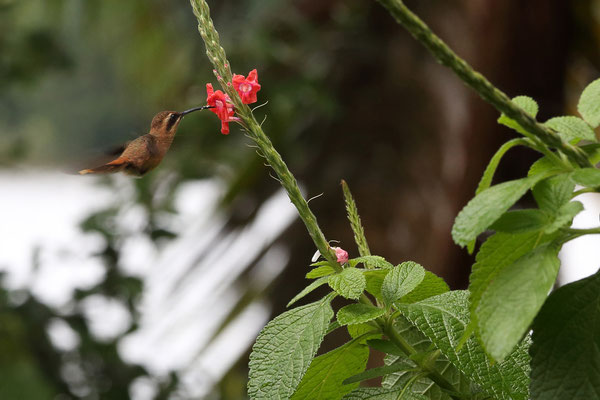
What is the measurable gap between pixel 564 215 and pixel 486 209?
0.02 metres

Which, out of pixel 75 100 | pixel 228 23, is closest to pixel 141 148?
pixel 228 23

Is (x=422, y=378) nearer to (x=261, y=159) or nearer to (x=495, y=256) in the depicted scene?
(x=495, y=256)

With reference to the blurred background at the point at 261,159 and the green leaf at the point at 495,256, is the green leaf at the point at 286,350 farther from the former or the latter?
the blurred background at the point at 261,159

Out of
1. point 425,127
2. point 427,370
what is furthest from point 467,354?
point 425,127

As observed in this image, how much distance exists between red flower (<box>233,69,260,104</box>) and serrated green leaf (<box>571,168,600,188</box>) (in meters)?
0.12

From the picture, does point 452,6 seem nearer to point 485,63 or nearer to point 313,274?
point 485,63

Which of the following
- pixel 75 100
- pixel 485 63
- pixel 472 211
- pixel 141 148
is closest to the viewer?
pixel 472 211

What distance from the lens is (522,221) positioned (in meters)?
0.19

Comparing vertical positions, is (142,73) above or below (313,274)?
above

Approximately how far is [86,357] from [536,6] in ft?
3.10

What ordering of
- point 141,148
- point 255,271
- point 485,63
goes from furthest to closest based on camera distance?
point 255,271 → point 485,63 → point 141,148

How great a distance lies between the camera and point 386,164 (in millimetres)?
1480

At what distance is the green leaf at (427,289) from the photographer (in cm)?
25

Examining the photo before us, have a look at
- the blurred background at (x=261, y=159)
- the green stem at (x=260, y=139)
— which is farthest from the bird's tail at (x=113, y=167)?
the blurred background at (x=261, y=159)
